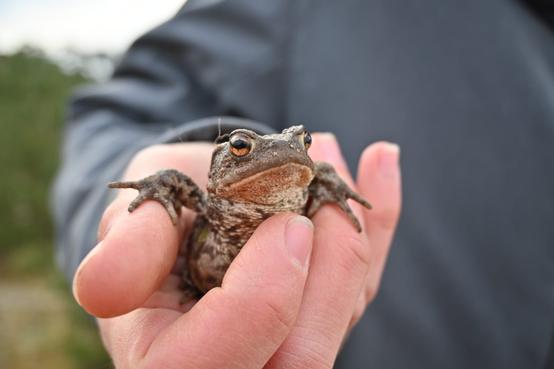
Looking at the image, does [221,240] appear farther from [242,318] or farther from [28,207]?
[28,207]

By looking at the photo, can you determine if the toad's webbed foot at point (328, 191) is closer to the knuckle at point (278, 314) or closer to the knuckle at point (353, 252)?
the knuckle at point (353, 252)

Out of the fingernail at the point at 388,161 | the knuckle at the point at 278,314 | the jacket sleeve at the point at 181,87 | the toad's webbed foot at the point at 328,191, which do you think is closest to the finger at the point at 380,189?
the fingernail at the point at 388,161

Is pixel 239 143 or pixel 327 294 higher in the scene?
pixel 239 143

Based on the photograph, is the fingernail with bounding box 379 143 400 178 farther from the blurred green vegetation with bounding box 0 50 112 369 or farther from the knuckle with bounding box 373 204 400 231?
the blurred green vegetation with bounding box 0 50 112 369

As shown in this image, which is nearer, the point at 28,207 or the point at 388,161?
the point at 388,161

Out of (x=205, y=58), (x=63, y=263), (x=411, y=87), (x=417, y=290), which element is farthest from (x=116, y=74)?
(x=417, y=290)

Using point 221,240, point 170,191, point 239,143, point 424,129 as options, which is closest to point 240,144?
point 239,143
